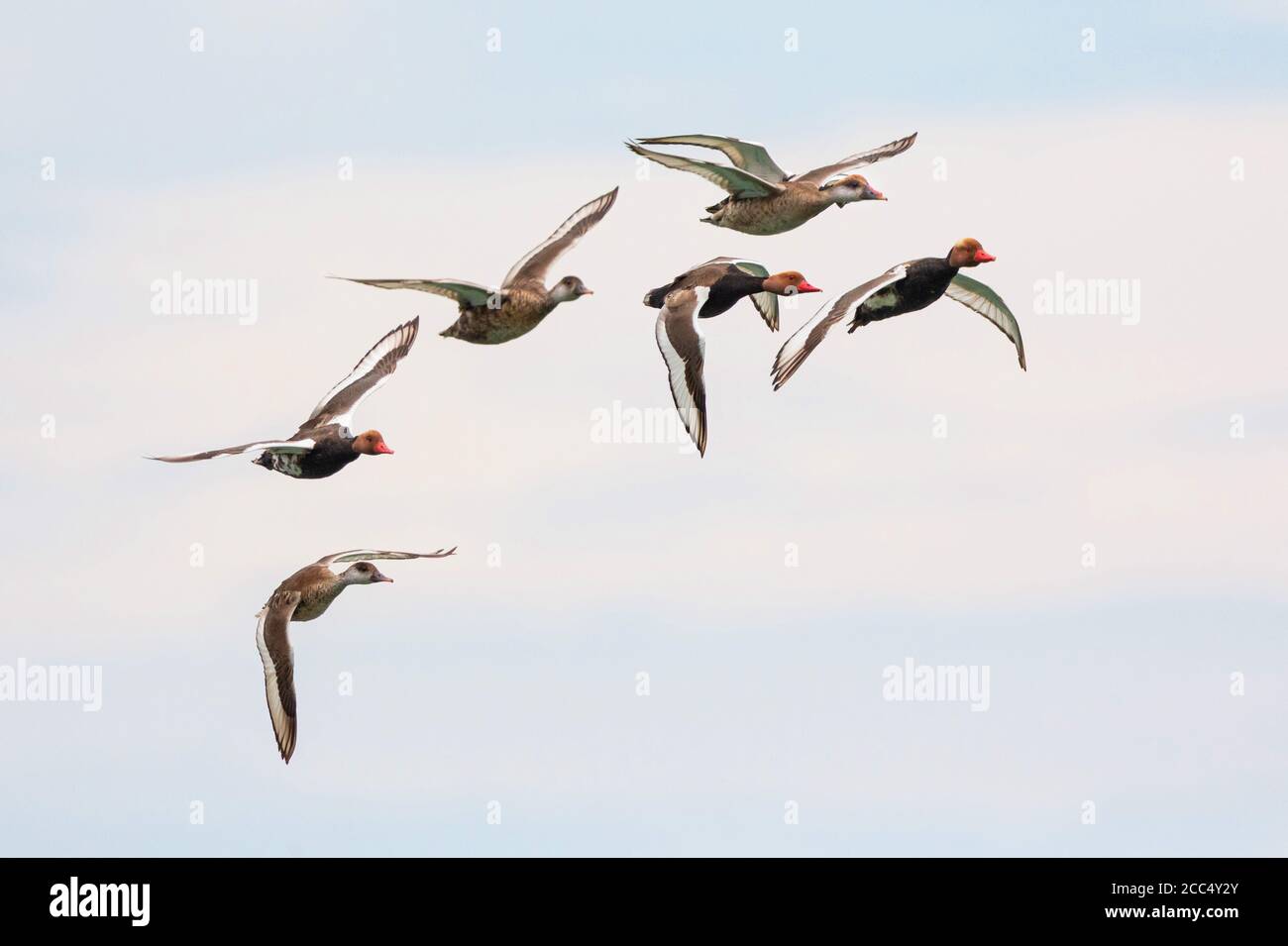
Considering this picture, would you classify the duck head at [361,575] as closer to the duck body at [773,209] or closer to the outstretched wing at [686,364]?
the outstretched wing at [686,364]

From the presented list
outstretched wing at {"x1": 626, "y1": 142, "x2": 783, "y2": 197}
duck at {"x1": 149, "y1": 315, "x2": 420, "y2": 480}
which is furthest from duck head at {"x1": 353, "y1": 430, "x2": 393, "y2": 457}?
outstretched wing at {"x1": 626, "y1": 142, "x2": 783, "y2": 197}

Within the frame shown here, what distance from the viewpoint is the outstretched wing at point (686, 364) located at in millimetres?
29734

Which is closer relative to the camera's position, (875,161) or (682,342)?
(682,342)

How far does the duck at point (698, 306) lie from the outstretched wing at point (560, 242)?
1304mm

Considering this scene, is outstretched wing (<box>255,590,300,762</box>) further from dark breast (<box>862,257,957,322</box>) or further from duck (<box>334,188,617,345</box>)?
dark breast (<box>862,257,957,322</box>)

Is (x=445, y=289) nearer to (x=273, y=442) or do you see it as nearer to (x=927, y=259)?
(x=273, y=442)

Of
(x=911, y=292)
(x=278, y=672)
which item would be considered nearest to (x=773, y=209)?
(x=911, y=292)

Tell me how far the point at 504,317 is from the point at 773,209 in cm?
353

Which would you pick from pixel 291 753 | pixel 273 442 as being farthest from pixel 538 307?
pixel 291 753

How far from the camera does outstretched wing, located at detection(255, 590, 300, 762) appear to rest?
2850cm

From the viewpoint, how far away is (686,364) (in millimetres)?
29922

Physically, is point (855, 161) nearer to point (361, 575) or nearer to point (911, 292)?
point (911, 292)

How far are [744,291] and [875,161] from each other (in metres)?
2.30

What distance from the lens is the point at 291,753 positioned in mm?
28031
